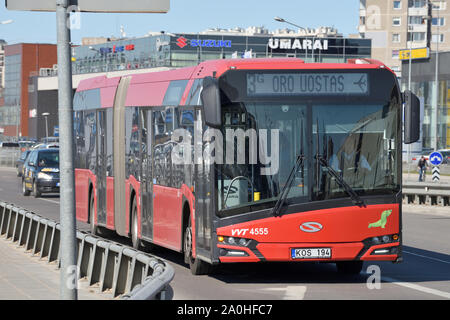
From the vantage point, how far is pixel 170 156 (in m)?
16.4

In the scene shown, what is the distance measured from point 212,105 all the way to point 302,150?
129 centimetres

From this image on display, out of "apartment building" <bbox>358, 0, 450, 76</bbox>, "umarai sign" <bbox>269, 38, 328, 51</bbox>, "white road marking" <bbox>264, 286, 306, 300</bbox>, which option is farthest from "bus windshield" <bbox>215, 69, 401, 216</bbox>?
"apartment building" <bbox>358, 0, 450, 76</bbox>

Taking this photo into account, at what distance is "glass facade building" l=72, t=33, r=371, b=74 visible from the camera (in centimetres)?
12988

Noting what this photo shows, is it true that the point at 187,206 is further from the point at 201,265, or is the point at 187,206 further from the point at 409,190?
the point at 409,190

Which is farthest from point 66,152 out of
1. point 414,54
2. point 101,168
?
point 414,54

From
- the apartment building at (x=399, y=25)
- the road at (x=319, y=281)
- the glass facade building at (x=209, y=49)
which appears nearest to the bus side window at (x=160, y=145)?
the road at (x=319, y=281)

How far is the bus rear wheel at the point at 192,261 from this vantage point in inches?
594

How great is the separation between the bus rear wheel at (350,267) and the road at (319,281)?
0.13 meters

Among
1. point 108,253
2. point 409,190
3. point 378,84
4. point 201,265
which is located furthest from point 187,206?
point 409,190

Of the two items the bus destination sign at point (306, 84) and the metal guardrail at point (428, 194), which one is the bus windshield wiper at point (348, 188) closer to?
the bus destination sign at point (306, 84)

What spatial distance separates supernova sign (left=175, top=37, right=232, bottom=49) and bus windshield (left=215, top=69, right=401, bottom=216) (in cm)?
11550

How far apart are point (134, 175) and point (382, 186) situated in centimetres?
581

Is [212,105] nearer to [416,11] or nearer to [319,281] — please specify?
[319,281]

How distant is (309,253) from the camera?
553 inches
